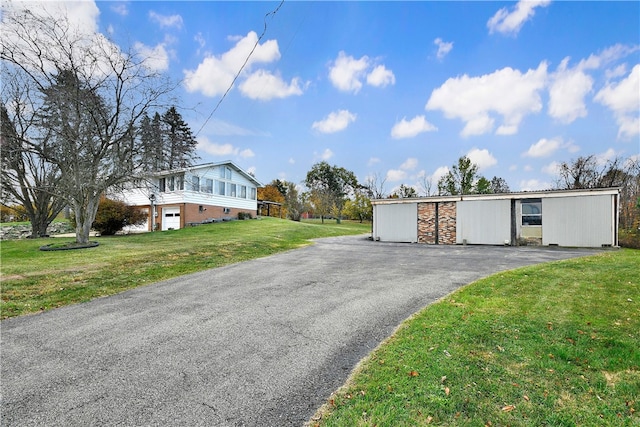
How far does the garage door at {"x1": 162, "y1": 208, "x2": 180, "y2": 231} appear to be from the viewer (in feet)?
82.0

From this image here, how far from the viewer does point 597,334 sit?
3.62 meters

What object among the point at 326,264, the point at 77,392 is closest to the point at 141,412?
the point at 77,392

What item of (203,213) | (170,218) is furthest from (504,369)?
(170,218)

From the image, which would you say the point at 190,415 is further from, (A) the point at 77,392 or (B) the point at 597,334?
(B) the point at 597,334

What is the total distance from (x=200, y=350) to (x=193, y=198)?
925 inches

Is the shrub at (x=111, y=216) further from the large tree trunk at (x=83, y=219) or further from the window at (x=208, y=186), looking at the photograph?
the large tree trunk at (x=83, y=219)

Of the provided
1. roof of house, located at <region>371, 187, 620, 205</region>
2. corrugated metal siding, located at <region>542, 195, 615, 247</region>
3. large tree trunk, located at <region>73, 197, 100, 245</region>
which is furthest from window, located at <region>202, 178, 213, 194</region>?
corrugated metal siding, located at <region>542, 195, 615, 247</region>

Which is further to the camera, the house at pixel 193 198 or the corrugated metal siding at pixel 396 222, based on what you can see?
the house at pixel 193 198

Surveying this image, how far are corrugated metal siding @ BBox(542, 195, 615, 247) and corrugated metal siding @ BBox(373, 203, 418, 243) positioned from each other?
6.11 metres

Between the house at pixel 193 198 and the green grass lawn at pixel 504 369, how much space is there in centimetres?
2203

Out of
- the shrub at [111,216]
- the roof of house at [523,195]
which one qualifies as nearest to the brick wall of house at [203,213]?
the shrub at [111,216]

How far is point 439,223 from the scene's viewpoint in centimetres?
1697

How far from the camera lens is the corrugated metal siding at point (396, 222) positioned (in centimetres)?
1773

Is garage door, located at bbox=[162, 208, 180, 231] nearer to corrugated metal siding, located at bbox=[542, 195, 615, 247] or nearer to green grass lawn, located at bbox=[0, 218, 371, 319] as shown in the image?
green grass lawn, located at bbox=[0, 218, 371, 319]
